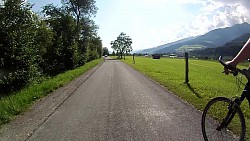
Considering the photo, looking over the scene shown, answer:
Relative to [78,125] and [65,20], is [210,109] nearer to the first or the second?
[78,125]

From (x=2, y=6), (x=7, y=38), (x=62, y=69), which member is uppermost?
(x=2, y=6)

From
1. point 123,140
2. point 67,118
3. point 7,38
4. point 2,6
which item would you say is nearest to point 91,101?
point 67,118

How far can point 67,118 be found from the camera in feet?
23.8

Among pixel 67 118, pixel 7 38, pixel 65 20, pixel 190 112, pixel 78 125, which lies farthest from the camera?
pixel 65 20

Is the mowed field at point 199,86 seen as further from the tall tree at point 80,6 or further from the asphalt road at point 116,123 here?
the tall tree at point 80,6

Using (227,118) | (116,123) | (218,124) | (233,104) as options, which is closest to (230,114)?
(227,118)

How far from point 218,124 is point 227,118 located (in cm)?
39

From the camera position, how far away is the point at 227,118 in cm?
455

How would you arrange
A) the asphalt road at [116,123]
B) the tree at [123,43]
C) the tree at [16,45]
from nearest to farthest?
the asphalt road at [116,123], the tree at [16,45], the tree at [123,43]

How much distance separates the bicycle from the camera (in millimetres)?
4254

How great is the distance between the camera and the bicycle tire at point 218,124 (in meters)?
4.38

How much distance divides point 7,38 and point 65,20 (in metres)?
25.0

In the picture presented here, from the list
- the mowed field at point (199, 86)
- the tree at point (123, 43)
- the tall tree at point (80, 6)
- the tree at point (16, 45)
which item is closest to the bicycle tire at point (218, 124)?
the mowed field at point (199, 86)

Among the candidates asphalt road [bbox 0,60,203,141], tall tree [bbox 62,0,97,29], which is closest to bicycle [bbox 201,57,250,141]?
asphalt road [bbox 0,60,203,141]
